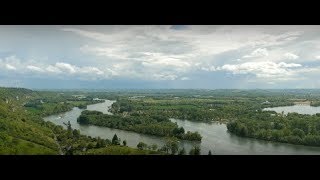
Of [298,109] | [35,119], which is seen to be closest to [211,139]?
[298,109]

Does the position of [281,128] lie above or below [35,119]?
below

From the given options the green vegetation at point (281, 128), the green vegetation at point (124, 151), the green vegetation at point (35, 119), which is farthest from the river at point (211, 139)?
the green vegetation at point (124, 151)

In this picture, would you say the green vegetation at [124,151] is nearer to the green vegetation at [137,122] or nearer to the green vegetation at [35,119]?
the green vegetation at [35,119]

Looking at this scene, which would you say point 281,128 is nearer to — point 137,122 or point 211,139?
point 211,139

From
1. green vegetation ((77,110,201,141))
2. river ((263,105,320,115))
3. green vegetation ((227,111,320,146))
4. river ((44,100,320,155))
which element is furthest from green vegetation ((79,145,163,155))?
river ((263,105,320,115))

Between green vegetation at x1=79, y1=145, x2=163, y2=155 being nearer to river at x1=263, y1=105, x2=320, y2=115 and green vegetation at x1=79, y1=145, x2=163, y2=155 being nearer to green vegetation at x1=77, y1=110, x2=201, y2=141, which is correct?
green vegetation at x1=77, y1=110, x2=201, y2=141
